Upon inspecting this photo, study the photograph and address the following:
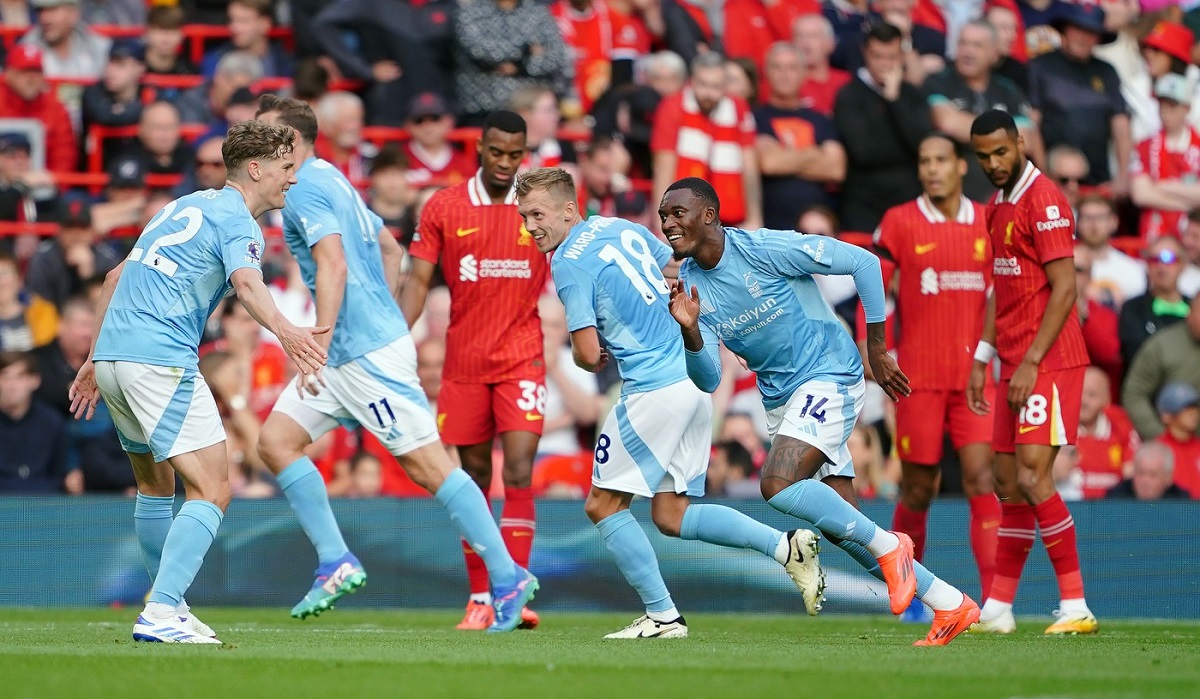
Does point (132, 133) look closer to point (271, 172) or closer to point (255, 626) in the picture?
point (255, 626)

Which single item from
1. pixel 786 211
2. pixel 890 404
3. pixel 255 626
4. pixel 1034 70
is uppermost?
pixel 1034 70

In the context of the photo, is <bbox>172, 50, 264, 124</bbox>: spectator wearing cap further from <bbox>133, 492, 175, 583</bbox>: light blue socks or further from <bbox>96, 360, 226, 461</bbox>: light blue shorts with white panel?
<bbox>96, 360, 226, 461</bbox>: light blue shorts with white panel

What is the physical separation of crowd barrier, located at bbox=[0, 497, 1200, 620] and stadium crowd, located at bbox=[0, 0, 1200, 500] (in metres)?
0.78

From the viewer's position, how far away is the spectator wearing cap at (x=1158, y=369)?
46.4ft

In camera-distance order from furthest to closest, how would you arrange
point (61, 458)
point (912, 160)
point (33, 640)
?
point (912, 160)
point (61, 458)
point (33, 640)

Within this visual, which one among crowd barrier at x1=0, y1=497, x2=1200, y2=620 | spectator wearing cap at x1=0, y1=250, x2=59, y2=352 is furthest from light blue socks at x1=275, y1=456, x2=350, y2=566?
spectator wearing cap at x1=0, y1=250, x2=59, y2=352

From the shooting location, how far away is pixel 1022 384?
9.90 meters

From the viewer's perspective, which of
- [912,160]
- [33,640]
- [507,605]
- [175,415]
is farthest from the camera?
[912,160]

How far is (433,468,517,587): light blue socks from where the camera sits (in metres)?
9.70

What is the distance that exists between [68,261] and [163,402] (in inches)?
272

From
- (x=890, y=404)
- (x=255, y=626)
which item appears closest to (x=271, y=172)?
(x=255, y=626)

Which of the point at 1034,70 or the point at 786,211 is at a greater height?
the point at 1034,70

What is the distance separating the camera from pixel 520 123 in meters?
10.6

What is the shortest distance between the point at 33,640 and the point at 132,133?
7.94 meters
